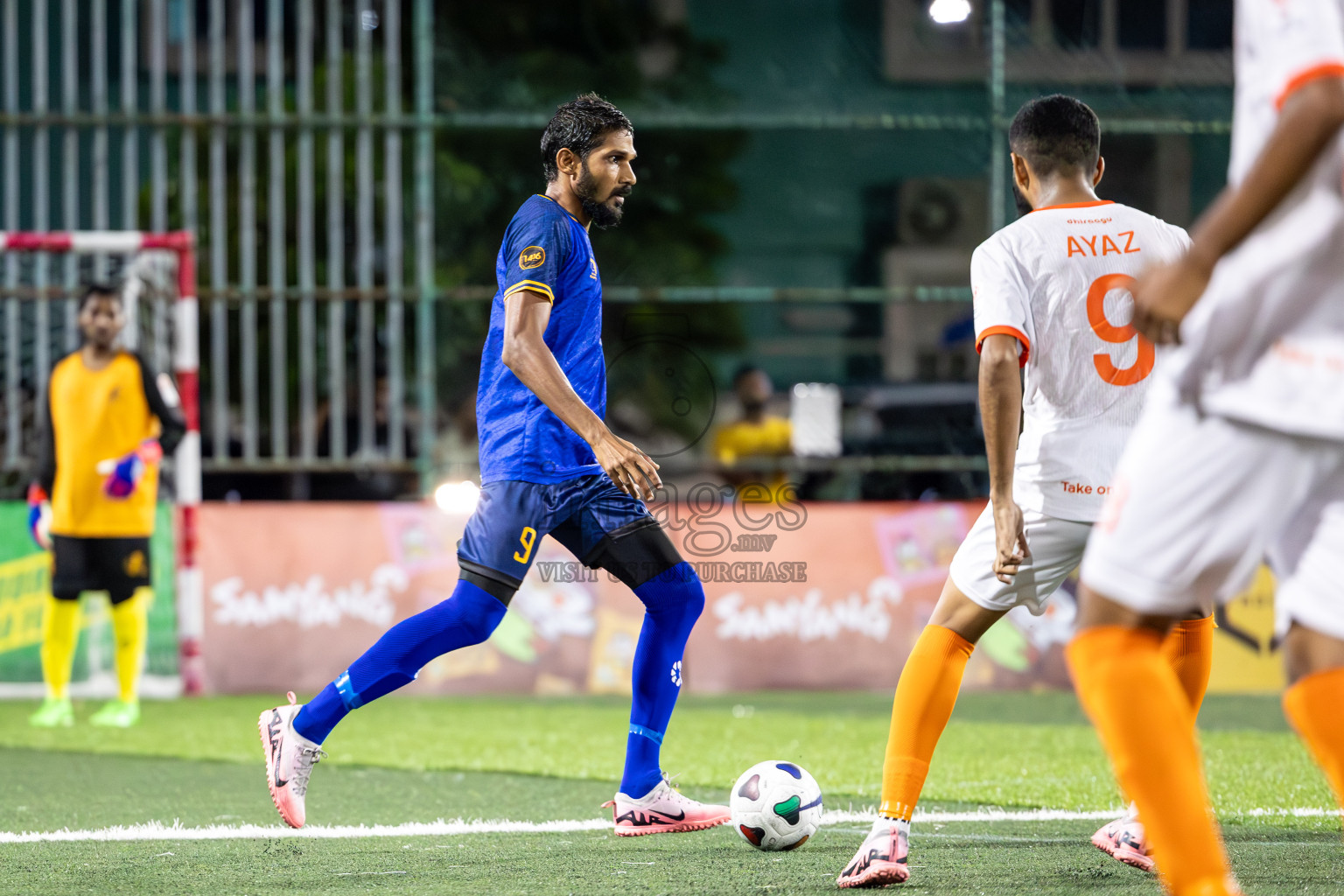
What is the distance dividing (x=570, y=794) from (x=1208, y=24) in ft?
26.7

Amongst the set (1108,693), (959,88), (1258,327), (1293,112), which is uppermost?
(959,88)

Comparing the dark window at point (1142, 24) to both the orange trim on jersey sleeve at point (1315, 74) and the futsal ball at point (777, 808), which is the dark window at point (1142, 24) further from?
the orange trim on jersey sleeve at point (1315, 74)

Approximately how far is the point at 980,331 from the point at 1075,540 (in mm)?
548

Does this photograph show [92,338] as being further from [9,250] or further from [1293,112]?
[1293,112]

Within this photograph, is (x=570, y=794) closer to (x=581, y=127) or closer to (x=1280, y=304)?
(x=581, y=127)

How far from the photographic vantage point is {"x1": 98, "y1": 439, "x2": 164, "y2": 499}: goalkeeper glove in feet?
27.2

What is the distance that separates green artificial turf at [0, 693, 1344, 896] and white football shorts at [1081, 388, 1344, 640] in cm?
141

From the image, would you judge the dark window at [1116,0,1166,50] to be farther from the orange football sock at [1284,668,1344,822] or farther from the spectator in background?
the orange football sock at [1284,668,1344,822]

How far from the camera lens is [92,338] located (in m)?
8.38

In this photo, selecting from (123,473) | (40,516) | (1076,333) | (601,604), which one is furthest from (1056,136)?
(40,516)

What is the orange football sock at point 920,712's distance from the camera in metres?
3.81

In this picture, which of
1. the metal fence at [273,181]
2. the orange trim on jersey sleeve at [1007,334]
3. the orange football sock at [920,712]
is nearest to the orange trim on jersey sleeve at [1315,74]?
the orange trim on jersey sleeve at [1007,334]

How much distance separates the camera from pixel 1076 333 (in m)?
3.87

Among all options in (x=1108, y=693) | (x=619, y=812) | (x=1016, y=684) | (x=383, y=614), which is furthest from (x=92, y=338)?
(x=1108, y=693)
